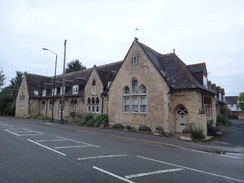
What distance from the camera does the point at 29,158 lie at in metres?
6.98

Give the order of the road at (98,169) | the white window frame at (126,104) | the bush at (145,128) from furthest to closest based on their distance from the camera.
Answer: the white window frame at (126,104) < the bush at (145,128) < the road at (98,169)

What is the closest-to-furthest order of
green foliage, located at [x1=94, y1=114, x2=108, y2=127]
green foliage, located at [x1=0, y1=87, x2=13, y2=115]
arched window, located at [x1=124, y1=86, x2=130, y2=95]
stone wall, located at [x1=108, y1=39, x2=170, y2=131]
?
stone wall, located at [x1=108, y1=39, x2=170, y2=131] → arched window, located at [x1=124, y1=86, x2=130, y2=95] → green foliage, located at [x1=94, y1=114, x2=108, y2=127] → green foliage, located at [x1=0, y1=87, x2=13, y2=115]

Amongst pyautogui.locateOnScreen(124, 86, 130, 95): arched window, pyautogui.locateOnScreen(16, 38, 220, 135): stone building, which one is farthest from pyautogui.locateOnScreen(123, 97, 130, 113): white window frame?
pyautogui.locateOnScreen(124, 86, 130, 95): arched window

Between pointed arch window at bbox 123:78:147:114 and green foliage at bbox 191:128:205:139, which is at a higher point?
pointed arch window at bbox 123:78:147:114

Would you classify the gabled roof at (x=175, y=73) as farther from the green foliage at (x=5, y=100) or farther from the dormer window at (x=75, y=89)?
the green foliage at (x=5, y=100)

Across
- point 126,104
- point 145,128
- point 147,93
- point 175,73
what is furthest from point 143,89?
point 145,128

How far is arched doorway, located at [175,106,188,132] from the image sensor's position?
54.2ft

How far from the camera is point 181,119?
16.8 meters

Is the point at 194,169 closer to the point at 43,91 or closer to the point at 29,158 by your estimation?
the point at 29,158

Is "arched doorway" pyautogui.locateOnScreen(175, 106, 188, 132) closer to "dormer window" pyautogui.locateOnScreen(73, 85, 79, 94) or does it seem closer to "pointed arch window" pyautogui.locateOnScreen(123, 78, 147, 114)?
"pointed arch window" pyautogui.locateOnScreen(123, 78, 147, 114)

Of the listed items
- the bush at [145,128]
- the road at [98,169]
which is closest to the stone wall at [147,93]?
the bush at [145,128]

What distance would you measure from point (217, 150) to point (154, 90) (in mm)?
8335

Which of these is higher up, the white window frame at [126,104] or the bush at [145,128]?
the white window frame at [126,104]

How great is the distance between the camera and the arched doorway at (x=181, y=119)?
651 inches
